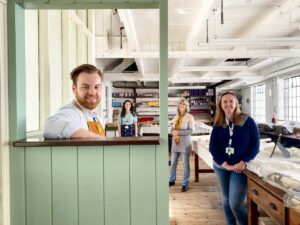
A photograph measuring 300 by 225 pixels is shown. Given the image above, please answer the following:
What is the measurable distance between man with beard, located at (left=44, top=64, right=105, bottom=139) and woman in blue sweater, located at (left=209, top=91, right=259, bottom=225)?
1276 mm

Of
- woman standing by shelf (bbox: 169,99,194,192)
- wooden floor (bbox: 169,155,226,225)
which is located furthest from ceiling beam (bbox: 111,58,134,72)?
wooden floor (bbox: 169,155,226,225)

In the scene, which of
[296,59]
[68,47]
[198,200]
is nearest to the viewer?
[68,47]

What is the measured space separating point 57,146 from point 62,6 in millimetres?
919

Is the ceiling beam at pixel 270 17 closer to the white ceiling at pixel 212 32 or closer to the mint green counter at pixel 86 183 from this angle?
the white ceiling at pixel 212 32

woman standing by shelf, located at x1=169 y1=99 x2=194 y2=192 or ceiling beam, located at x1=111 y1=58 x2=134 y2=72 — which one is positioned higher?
ceiling beam, located at x1=111 y1=58 x2=134 y2=72

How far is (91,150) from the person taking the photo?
175cm

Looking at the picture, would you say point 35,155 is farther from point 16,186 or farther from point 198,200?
point 198,200

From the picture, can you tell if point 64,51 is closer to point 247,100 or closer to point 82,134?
point 82,134

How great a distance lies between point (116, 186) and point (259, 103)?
9354 mm

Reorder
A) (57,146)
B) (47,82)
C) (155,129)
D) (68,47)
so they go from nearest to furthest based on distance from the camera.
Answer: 1. (57,146)
2. (47,82)
3. (68,47)
4. (155,129)

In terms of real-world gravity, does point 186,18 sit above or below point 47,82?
above

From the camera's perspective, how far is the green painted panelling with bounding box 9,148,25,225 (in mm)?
1731

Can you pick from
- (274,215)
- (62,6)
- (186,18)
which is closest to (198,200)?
(274,215)

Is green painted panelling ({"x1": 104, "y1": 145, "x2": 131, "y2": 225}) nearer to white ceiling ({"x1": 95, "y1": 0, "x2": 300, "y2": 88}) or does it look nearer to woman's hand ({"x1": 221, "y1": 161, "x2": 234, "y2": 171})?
woman's hand ({"x1": 221, "y1": 161, "x2": 234, "y2": 171})
